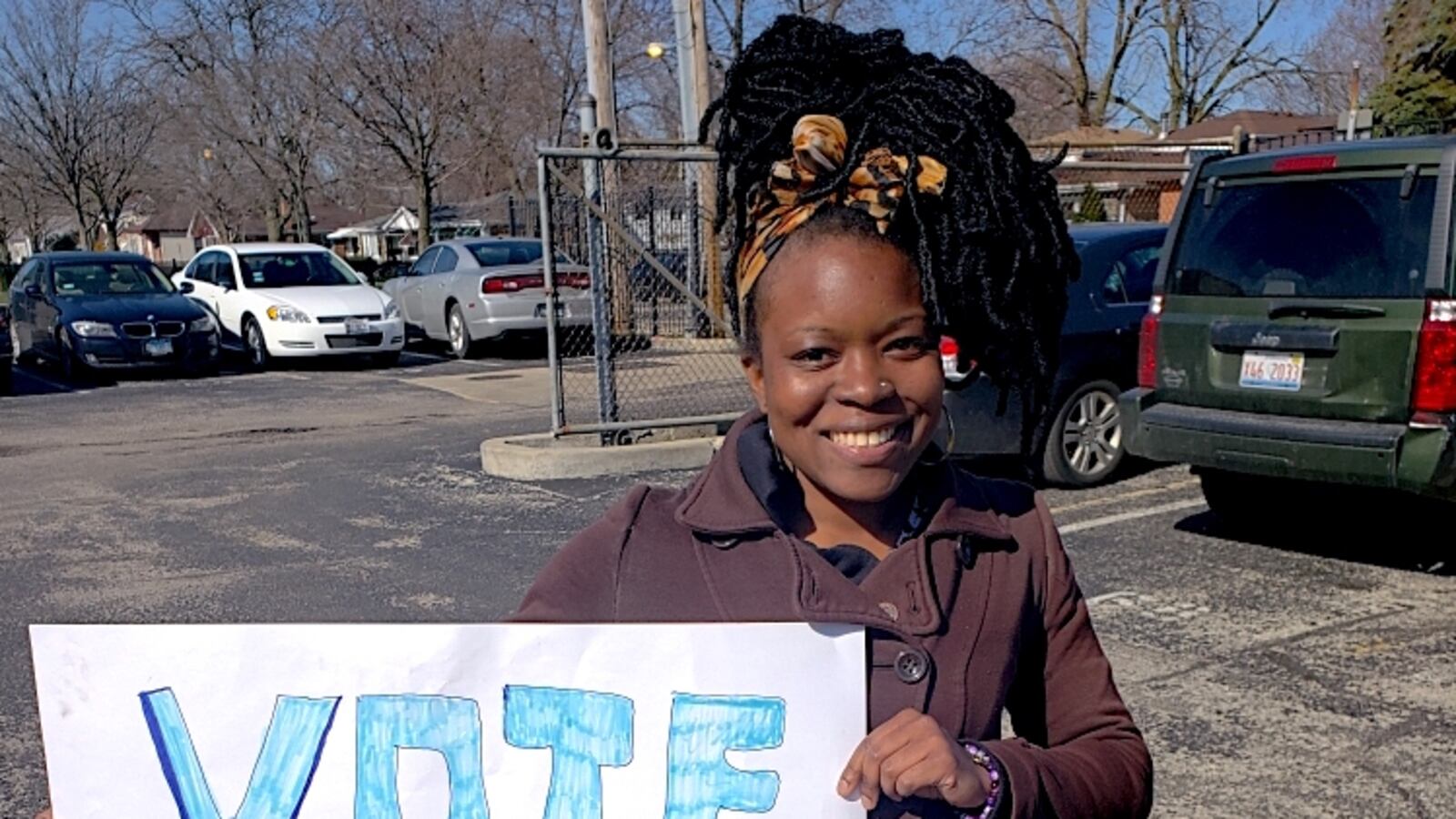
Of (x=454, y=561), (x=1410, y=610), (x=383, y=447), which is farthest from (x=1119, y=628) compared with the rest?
(x=383, y=447)

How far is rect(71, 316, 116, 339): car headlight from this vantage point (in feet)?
46.2

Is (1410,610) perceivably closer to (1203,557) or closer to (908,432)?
(1203,557)

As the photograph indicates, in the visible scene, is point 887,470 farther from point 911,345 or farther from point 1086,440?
point 1086,440

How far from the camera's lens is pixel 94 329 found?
14117mm

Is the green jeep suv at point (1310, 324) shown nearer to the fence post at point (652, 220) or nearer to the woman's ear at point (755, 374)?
the fence post at point (652, 220)

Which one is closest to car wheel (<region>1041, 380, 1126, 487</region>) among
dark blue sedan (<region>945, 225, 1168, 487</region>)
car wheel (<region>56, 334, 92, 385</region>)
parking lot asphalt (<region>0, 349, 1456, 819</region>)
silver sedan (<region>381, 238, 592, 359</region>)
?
dark blue sedan (<region>945, 225, 1168, 487</region>)

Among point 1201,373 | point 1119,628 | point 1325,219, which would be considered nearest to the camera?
point 1119,628

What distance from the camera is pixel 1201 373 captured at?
615 centimetres

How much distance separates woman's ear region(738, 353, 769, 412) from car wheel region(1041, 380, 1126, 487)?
19.7 ft

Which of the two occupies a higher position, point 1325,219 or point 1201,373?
point 1325,219

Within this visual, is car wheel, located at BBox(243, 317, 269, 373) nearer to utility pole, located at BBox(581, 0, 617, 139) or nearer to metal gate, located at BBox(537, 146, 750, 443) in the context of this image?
utility pole, located at BBox(581, 0, 617, 139)

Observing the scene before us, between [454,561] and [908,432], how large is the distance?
4.90m

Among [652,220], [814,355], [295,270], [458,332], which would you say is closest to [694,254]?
[652,220]

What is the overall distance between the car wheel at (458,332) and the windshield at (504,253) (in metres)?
0.70
